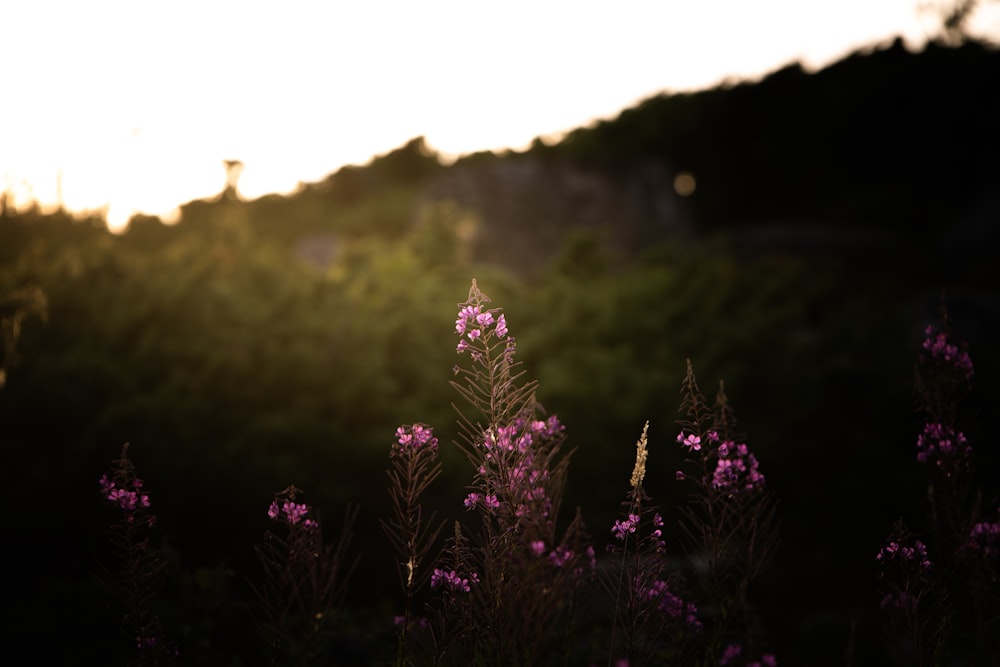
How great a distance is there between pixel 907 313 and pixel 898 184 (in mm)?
12486

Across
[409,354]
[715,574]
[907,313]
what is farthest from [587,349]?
[715,574]

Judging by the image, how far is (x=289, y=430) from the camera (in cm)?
706

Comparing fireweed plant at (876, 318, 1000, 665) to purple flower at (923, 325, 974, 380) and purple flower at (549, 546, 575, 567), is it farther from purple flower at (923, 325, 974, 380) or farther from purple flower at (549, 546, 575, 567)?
purple flower at (549, 546, 575, 567)

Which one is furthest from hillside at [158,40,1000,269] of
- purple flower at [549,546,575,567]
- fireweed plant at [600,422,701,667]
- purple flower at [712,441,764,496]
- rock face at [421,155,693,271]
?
purple flower at [549,546,575,567]

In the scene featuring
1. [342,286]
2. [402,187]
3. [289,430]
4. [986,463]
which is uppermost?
[402,187]

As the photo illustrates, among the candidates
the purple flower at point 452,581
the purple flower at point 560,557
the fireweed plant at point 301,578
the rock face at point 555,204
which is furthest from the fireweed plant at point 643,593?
the rock face at point 555,204

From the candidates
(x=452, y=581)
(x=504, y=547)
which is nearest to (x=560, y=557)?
(x=504, y=547)

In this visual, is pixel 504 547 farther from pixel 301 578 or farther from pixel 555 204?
pixel 555 204

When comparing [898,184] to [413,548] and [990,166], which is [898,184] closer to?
[990,166]

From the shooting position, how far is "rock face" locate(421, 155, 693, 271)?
23453mm

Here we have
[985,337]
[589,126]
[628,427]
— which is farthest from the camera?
[589,126]

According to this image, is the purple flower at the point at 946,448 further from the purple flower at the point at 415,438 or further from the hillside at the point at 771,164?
the hillside at the point at 771,164

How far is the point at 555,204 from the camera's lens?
79.1 feet

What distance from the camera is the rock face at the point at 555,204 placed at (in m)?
23.5
